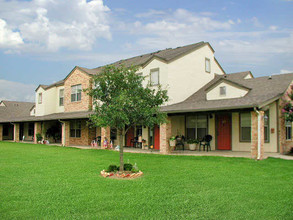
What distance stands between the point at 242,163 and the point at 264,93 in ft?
17.3

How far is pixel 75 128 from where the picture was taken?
2458 cm

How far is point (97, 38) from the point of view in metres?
15.4

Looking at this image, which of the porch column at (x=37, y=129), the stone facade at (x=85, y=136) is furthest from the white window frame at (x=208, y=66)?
the porch column at (x=37, y=129)

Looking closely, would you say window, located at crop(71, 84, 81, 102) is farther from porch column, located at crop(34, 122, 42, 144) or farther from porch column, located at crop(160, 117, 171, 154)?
porch column, located at crop(160, 117, 171, 154)

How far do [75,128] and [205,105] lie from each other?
14.0m

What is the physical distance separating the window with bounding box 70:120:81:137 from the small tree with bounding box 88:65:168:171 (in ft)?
49.5

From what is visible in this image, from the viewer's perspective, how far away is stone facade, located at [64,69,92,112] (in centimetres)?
2242

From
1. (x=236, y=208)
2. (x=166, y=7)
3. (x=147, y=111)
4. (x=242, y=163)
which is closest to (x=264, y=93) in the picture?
Answer: (x=242, y=163)

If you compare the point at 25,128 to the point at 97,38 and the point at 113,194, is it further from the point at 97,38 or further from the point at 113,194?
the point at 113,194

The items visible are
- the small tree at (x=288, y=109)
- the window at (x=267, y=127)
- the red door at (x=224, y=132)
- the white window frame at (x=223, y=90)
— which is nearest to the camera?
the small tree at (x=288, y=109)

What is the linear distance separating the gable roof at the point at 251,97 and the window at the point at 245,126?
1280 mm

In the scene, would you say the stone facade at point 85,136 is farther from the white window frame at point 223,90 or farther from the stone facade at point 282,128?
the stone facade at point 282,128

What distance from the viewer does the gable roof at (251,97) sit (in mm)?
12763

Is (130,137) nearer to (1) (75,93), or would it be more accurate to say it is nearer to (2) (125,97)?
(1) (75,93)
